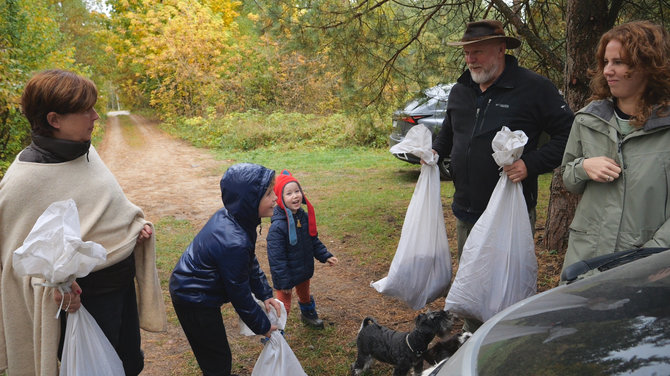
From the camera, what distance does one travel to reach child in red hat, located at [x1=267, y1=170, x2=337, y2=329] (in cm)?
349

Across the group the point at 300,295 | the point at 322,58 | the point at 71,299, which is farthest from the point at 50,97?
the point at 322,58

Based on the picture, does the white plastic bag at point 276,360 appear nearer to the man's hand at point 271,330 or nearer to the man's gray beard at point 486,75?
the man's hand at point 271,330

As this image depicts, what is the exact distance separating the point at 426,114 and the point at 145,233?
256 inches

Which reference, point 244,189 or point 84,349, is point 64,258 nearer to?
point 84,349

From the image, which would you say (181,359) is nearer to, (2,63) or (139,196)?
(2,63)

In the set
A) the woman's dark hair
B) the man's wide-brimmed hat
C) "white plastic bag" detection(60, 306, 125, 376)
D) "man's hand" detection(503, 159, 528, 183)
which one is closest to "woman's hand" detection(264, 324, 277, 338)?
"white plastic bag" detection(60, 306, 125, 376)

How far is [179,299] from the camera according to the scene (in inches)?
96.2

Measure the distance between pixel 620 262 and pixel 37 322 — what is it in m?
2.48

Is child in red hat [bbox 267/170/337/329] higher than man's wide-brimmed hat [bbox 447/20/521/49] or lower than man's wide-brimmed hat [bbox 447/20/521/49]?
lower

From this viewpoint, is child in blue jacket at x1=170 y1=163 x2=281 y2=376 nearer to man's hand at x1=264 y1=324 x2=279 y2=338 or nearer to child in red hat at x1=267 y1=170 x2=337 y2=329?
man's hand at x1=264 y1=324 x2=279 y2=338

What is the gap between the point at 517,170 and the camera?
2850 mm

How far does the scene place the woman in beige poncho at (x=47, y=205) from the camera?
211cm

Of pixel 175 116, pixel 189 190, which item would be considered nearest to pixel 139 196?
pixel 189 190

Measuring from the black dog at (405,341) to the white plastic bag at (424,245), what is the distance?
1.91ft
